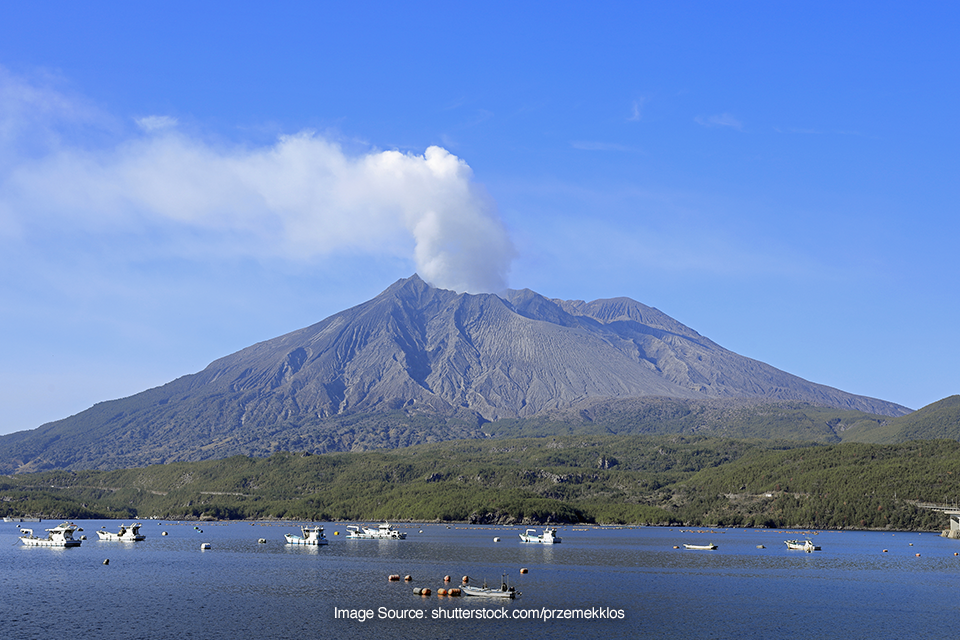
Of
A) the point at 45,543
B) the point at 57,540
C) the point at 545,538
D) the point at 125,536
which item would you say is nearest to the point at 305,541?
the point at 125,536

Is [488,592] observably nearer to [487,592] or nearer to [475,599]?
[487,592]

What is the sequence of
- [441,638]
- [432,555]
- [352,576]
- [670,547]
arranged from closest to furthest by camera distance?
[441,638]
[352,576]
[432,555]
[670,547]

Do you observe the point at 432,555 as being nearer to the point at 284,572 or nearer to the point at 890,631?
the point at 284,572

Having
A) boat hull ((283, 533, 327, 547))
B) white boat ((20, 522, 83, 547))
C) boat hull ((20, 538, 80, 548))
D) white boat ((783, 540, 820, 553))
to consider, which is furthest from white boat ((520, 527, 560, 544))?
boat hull ((20, 538, 80, 548))

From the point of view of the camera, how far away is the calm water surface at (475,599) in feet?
236

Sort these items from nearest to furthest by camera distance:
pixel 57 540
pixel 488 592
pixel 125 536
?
1. pixel 488 592
2. pixel 57 540
3. pixel 125 536

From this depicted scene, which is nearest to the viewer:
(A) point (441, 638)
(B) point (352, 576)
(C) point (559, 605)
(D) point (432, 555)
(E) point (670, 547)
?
(A) point (441, 638)

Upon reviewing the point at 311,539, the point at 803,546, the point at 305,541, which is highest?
the point at 311,539

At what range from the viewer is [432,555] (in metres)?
143

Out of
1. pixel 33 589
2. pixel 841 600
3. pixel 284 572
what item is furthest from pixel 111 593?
pixel 841 600

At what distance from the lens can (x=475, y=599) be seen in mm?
86875

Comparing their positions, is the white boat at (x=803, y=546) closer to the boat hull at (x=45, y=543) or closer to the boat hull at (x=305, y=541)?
the boat hull at (x=305, y=541)

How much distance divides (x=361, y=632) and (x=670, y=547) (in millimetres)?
114647

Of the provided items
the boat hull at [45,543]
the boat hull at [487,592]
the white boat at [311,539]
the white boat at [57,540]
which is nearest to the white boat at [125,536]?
the white boat at [57,540]
